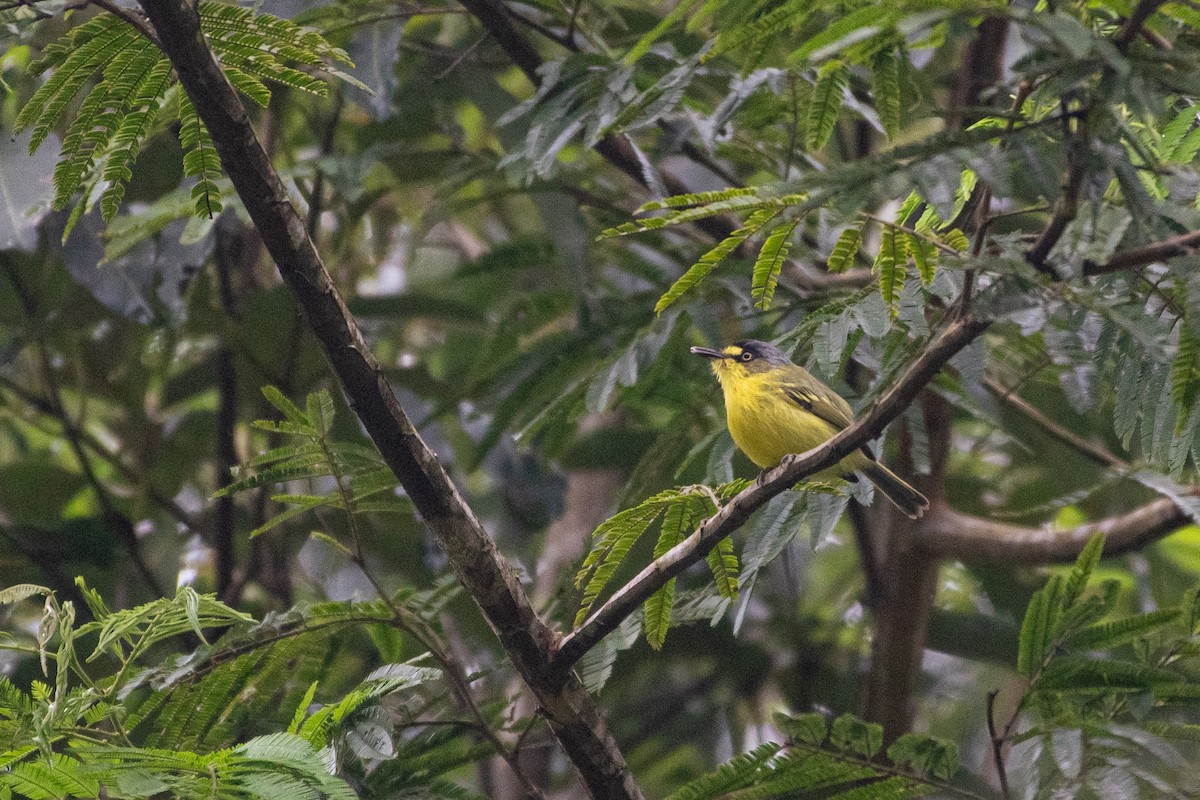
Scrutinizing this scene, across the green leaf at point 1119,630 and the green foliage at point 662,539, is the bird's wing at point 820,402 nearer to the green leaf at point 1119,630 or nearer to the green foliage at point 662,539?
the green leaf at point 1119,630

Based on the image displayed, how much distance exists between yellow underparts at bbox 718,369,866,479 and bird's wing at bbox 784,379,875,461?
0.05m

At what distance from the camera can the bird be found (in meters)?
3.89

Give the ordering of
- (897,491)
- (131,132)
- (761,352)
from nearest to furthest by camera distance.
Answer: (131,132) < (897,491) < (761,352)

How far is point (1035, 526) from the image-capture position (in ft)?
19.6

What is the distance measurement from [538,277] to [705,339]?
271cm

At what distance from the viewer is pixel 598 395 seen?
3811mm

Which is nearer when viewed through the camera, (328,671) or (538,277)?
(328,671)

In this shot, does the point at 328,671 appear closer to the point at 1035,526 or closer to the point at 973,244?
the point at 973,244

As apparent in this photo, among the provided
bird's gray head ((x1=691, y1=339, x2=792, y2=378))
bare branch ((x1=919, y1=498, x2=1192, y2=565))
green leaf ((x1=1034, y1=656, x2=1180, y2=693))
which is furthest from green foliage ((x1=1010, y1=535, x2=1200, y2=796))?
bird's gray head ((x1=691, y1=339, x2=792, y2=378))

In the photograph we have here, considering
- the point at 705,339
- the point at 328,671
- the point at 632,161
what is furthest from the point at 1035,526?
the point at 328,671

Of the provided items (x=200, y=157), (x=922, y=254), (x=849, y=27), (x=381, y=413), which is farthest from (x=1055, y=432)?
(x=200, y=157)

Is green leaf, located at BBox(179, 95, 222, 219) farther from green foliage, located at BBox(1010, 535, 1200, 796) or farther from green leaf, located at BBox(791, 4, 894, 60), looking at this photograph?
green foliage, located at BBox(1010, 535, 1200, 796)

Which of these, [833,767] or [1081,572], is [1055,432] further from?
[833,767]

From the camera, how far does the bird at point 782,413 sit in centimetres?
389
